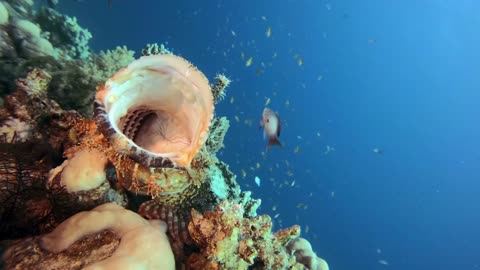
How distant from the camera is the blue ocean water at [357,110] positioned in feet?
131

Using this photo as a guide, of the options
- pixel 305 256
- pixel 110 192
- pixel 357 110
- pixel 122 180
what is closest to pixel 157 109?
pixel 122 180

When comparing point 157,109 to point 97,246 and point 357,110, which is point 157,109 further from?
point 357,110

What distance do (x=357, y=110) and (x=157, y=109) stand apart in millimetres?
72169

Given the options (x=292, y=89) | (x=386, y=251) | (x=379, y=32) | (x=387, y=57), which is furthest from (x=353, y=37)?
(x=386, y=251)

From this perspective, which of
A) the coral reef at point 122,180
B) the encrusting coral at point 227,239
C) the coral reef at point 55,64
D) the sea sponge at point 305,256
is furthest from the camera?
the sea sponge at point 305,256

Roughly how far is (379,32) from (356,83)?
11.2 m

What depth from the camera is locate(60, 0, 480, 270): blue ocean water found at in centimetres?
4000

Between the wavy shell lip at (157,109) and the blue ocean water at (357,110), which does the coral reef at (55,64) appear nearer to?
the wavy shell lip at (157,109)

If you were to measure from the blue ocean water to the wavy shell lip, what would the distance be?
34.1 metres

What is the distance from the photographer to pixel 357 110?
70062 mm

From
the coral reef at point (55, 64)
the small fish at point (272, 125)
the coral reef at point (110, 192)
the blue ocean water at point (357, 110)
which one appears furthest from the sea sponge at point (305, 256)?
the blue ocean water at point (357, 110)

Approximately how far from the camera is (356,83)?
68.8m

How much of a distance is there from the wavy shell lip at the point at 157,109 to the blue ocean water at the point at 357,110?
34.1 meters

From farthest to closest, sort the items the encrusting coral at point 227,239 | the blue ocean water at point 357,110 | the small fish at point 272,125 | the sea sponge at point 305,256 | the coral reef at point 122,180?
the blue ocean water at point 357,110
the small fish at point 272,125
the sea sponge at point 305,256
the encrusting coral at point 227,239
the coral reef at point 122,180
